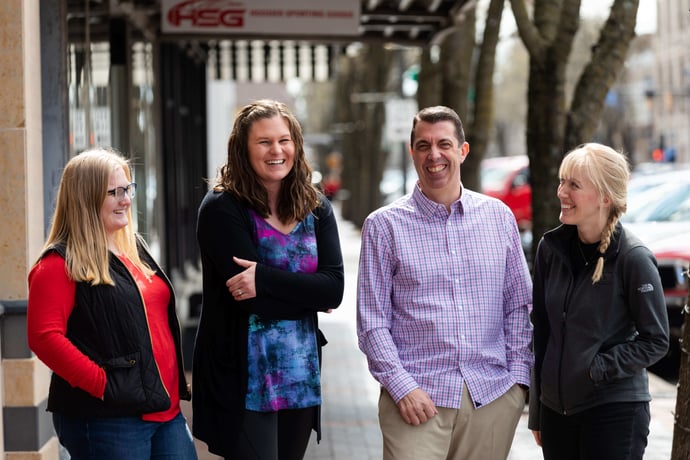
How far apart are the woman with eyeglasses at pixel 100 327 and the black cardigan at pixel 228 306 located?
0.17m

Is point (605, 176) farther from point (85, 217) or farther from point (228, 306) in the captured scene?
point (85, 217)

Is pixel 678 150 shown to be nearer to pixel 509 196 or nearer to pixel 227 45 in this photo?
pixel 509 196

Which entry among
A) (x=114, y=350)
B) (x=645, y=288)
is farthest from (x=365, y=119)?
(x=114, y=350)

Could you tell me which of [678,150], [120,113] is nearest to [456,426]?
[120,113]

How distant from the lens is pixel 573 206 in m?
4.01

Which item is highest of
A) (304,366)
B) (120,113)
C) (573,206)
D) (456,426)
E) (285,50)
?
(285,50)

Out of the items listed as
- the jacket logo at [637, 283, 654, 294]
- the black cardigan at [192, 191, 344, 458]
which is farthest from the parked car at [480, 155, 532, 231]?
the black cardigan at [192, 191, 344, 458]

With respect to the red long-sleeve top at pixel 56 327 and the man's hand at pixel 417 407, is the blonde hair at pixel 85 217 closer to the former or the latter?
the red long-sleeve top at pixel 56 327

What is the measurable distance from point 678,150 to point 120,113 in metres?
70.1

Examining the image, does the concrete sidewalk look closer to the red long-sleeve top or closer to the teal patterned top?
the teal patterned top

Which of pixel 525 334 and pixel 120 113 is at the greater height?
pixel 120 113

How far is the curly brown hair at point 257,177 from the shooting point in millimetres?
3910

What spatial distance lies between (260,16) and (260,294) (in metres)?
6.32

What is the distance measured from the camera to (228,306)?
12.8 ft
